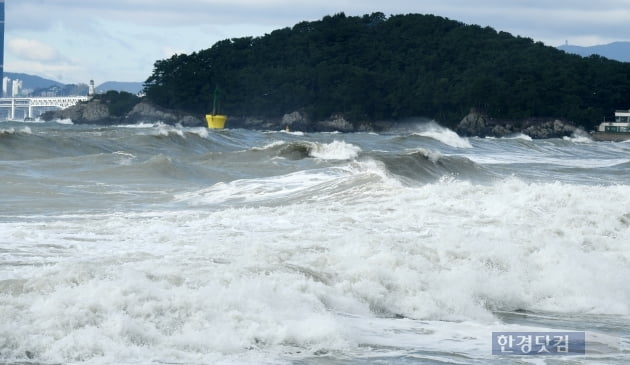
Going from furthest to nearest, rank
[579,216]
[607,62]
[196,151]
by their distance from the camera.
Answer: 1. [607,62]
2. [196,151]
3. [579,216]

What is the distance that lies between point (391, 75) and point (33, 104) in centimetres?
7819

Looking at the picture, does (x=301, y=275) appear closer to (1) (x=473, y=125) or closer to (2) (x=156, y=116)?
(1) (x=473, y=125)

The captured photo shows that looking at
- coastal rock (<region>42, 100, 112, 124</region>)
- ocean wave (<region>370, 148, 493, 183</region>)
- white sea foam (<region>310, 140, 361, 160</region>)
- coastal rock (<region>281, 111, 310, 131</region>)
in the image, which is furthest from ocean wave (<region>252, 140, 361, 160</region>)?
coastal rock (<region>42, 100, 112, 124</region>)

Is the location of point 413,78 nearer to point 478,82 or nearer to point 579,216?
point 478,82

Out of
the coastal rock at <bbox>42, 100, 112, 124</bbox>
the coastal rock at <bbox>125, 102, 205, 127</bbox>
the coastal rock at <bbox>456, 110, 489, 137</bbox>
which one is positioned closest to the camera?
the coastal rock at <bbox>456, 110, 489, 137</bbox>

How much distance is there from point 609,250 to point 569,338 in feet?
15.9

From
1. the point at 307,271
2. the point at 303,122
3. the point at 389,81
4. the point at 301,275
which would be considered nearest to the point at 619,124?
the point at 389,81

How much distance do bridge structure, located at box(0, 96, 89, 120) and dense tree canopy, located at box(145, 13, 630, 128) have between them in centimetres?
4610

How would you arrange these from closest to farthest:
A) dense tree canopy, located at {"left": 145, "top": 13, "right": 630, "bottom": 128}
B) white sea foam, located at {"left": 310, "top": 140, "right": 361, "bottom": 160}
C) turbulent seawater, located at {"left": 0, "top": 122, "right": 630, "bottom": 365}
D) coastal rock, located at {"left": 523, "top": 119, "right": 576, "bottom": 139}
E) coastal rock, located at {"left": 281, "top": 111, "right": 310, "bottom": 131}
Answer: turbulent seawater, located at {"left": 0, "top": 122, "right": 630, "bottom": 365}, white sea foam, located at {"left": 310, "top": 140, "right": 361, "bottom": 160}, coastal rock, located at {"left": 523, "top": 119, "right": 576, "bottom": 139}, dense tree canopy, located at {"left": 145, "top": 13, "right": 630, "bottom": 128}, coastal rock, located at {"left": 281, "top": 111, "right": 310, "bottom": 131}

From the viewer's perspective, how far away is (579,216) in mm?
14641

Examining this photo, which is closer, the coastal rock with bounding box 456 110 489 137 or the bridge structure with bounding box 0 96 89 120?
the coastal rock with bounding box 456 110 489 137

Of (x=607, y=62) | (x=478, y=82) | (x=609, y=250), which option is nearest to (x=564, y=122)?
(x=478, y=82)

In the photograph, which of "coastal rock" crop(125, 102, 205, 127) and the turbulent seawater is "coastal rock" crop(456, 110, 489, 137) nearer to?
"coastal rock" crop(125, 102, 205, 127)

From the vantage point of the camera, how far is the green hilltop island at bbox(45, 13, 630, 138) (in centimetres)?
11094
